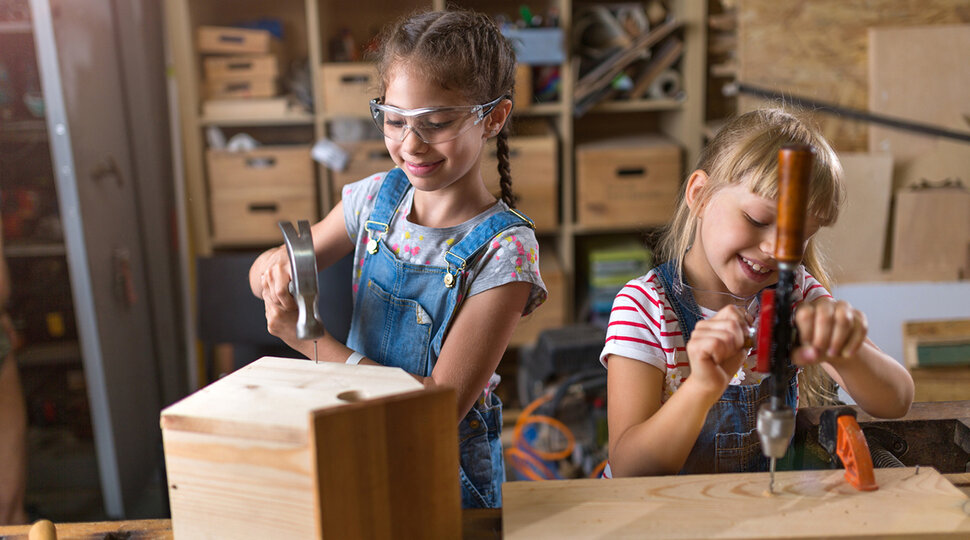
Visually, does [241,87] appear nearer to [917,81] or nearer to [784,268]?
[917,81]

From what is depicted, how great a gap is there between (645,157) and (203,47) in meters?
1.74

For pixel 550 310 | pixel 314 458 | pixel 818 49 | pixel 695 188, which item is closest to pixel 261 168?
pixel 550 310

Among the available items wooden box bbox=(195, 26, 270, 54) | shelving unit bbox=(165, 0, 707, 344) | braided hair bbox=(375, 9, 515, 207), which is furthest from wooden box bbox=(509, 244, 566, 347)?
braided hair bbox=(375, 9, 515, 207)

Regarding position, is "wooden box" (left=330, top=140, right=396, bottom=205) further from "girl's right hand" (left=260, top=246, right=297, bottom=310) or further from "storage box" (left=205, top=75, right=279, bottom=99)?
"girl's right hand" (left=260, top=246, right=297, bottom=310)

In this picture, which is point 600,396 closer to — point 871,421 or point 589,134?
point 589,134

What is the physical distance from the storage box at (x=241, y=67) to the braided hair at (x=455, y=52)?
2012 millimetres

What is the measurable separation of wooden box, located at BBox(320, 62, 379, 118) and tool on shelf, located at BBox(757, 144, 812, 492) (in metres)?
2.46

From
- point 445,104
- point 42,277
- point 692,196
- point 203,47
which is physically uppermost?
point 203,47

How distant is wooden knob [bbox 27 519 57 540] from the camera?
0.85 metres

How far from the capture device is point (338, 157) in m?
3.02

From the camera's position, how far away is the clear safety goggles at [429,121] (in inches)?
41.8

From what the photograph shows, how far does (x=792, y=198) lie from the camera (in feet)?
2.27

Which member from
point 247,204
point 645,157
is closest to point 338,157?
point 247,204

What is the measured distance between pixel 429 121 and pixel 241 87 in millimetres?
2257
